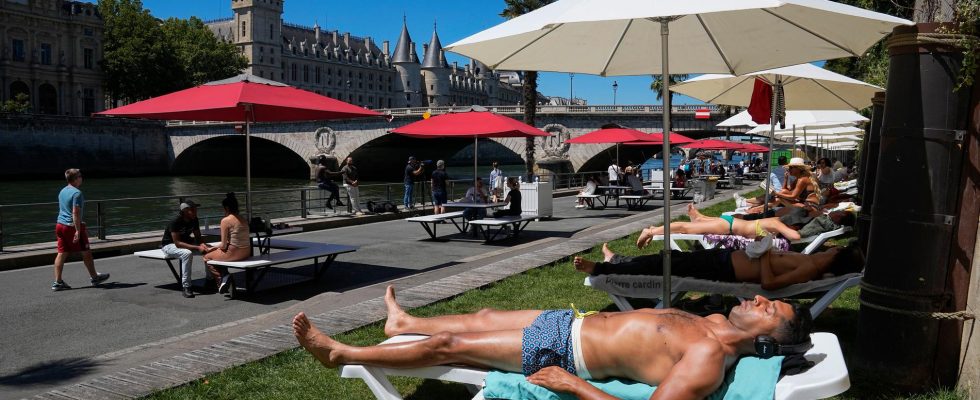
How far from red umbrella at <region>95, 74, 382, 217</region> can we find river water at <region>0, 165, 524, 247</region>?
2279 millimetres

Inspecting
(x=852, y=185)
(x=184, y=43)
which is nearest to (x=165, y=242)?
(x=852, y=185)

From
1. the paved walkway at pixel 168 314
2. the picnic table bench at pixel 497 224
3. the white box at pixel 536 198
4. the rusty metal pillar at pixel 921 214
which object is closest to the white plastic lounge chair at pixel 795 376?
the rusty metal pillar at pixel 921 214

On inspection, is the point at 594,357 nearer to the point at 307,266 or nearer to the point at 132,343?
the point at 132,343

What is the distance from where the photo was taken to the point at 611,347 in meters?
3.33

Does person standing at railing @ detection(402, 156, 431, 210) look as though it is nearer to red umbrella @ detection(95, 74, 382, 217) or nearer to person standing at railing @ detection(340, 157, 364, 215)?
person standing at railing @ detection(340, 157, 364, 215)

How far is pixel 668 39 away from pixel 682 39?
0.24 m

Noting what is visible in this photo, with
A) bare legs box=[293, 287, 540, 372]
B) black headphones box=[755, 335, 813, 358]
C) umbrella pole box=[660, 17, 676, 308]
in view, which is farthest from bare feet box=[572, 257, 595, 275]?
black headphones box=[755, 335, 813, 358]

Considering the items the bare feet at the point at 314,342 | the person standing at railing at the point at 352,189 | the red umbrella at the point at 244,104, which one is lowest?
the bare feet at the point at 314,342

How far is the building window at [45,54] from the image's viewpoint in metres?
74.6

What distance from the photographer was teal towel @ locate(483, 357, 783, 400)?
309cm

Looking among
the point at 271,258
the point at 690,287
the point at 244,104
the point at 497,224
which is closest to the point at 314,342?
the point at 690,287

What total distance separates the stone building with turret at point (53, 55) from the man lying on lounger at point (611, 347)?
81376 millimetres

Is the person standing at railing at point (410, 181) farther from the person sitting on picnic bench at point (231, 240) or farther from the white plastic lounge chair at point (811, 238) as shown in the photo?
the white plastic lounge chair at point (811, 238)

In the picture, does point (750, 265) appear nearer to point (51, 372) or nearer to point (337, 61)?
point (51, 372)
